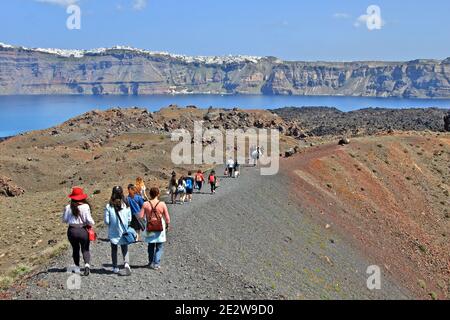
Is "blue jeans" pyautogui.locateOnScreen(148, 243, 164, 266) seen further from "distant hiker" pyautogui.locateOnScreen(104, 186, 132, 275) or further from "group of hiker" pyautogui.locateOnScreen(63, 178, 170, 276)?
"distant hiker" pyautogui.locateOnScreen(104, 186, 132, 275)

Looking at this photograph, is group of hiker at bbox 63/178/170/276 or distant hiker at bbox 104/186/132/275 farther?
distant hiker at bbox 104/186/132/275

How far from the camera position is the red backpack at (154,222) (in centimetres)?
1182

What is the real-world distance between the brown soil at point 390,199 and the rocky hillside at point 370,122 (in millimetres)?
24410

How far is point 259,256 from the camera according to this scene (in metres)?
17.1

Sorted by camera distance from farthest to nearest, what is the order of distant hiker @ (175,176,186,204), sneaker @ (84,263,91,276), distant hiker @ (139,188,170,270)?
1. distant hiker @ (175,176,186,204)
2. distant hiker @ (139,188,170,270)
3. sneaker @ (84,263,91,276)

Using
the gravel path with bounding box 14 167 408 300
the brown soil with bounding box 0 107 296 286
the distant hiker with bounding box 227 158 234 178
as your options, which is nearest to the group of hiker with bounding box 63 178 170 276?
the gravel path with bounding box 14 167 408 300

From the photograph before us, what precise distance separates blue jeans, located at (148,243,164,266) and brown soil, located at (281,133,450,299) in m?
12.5

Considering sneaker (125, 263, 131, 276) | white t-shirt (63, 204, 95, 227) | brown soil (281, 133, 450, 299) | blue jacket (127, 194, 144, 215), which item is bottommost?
brown soil (281, 133, 450, 299)

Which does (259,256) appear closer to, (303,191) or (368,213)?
(303,191)

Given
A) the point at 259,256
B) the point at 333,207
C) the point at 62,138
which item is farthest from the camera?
the point at 62,138

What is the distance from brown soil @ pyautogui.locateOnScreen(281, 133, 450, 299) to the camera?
80.7 ft

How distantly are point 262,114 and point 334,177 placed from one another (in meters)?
55.8

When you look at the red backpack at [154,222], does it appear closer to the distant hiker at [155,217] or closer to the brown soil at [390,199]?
the distant hiker at [155,217]

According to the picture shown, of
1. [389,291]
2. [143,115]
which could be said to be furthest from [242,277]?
[143,115]
